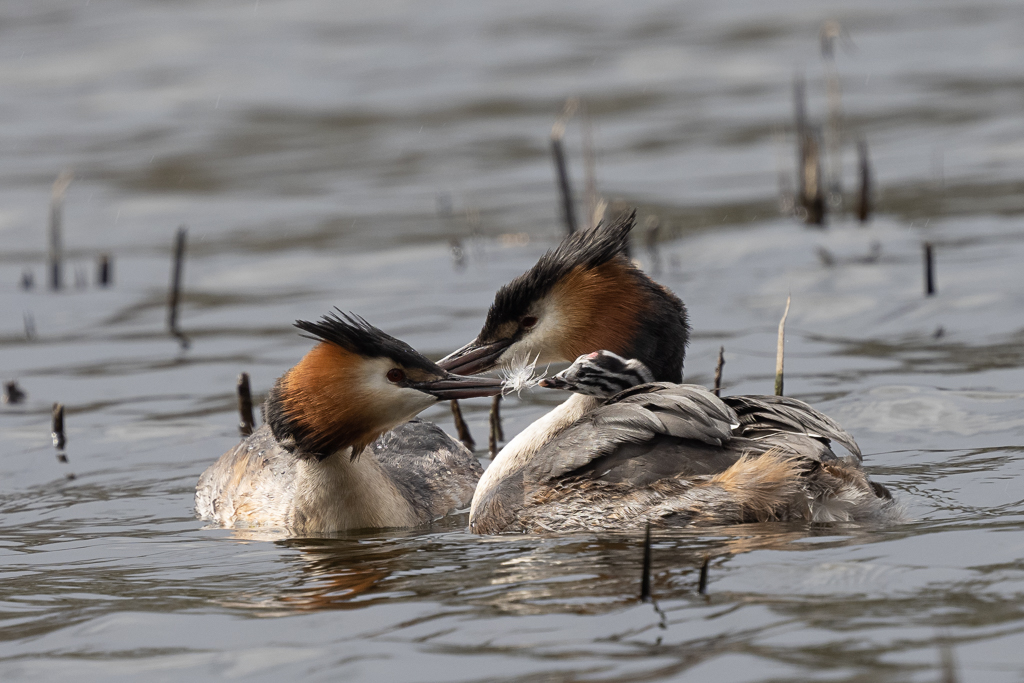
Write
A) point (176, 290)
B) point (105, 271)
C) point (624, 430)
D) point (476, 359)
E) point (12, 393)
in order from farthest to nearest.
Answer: point (105, 271) < point (176, 290) < point (12, 393) < point (476, 359) < point (624, 430)

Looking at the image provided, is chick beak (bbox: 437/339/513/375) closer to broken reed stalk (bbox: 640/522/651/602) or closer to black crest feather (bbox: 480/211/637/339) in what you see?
black crest feather (bbox: 480/211/637/339)

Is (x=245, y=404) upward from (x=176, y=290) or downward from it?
downward

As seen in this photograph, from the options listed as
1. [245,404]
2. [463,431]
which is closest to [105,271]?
[245,404]

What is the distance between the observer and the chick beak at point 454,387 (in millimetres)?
6496

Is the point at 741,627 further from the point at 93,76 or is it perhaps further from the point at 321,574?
the point at 93,76

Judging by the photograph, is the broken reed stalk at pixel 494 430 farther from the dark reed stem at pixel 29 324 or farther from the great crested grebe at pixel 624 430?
the dark reed stem at pixel 29 324

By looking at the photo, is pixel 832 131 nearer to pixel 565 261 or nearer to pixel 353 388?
pixel 565 261

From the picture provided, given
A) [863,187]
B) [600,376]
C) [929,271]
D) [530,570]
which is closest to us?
[530,570]

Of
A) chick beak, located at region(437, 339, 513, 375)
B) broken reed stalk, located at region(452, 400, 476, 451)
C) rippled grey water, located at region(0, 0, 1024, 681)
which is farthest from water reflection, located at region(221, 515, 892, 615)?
broken reed stalk, located at region(452, 400, 476, 451)

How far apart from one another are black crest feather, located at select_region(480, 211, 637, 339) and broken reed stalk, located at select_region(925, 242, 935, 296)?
3.93 m

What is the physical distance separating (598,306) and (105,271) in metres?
7.19

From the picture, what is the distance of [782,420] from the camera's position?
590 cm

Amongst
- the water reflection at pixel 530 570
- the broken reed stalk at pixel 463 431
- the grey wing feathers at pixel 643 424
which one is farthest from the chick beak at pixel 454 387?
the broken reed stalk at pixel 463 431

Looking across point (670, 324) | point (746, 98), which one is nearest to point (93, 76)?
point (746, 98)
